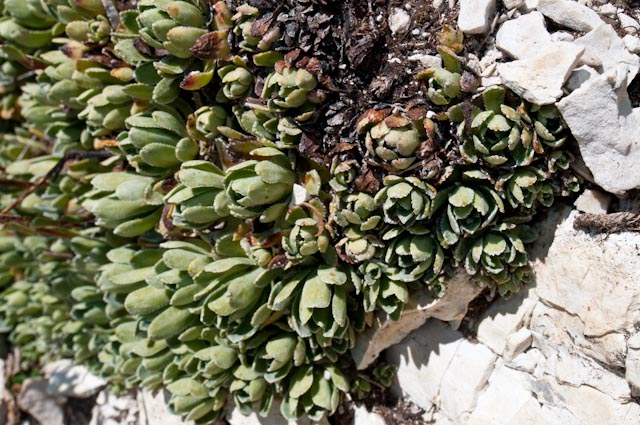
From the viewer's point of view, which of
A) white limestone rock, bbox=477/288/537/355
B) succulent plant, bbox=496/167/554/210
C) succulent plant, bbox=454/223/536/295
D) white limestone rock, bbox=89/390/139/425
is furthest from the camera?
white limestone rock, bbox=89/390/139/425

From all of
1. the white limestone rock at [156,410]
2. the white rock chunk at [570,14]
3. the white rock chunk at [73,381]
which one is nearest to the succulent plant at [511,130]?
the white rock chunk at [570,14]

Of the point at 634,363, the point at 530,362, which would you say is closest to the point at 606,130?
the point at 634,363

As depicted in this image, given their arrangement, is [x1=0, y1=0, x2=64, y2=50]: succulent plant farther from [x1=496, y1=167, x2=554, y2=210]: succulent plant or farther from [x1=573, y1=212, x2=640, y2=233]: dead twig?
A: [x1=573, y1=212, x2=640, y2=233]: dead twig

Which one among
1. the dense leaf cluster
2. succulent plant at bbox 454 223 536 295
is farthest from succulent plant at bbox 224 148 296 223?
succulent plant at bbox 454 223 536 295

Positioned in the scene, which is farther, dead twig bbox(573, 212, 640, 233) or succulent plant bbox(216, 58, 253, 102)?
succulent plant bbox(216, 58, 253, 102)

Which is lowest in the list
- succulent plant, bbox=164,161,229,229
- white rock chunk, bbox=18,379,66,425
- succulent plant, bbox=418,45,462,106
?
white rock chunk, bbox=18,379,66,425

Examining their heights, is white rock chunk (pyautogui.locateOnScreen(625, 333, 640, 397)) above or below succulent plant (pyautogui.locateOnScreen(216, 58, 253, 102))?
below

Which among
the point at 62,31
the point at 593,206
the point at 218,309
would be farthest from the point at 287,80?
the point at 62,31

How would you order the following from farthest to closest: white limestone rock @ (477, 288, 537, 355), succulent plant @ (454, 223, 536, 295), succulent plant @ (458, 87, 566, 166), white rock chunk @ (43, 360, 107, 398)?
white rock chunk @ (43, 360, 107, 398) → white limestone rock @ (477, 288, 537, 355) → succulent plant @ (454, 223, 536, 295) → succulent plant @ (458, 87, 566, 166)
